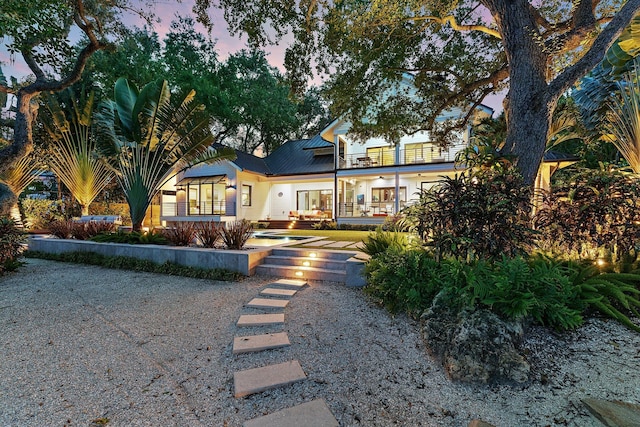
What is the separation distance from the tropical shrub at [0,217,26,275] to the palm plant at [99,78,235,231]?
9.32ft

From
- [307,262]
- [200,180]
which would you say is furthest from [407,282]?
[200,180]

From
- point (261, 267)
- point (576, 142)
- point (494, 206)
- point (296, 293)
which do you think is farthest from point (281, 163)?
point (576, 142)

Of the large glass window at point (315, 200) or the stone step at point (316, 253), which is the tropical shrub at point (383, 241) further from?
the large glass window at point (315, 200)

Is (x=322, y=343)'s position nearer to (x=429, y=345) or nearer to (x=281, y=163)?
(x=429, y=345)

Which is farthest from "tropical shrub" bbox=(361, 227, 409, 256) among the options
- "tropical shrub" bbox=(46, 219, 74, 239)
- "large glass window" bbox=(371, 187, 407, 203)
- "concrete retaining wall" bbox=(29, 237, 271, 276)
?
"large glass window" bbox=(371, 187, 407, 203)

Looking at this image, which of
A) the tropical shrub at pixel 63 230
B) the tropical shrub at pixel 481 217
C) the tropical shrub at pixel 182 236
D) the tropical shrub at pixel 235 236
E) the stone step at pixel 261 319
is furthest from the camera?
the tropical shrub at pixel 63 230

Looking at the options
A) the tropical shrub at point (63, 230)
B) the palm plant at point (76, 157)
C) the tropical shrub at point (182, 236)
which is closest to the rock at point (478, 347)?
the tropical shrub at point (182, 236)

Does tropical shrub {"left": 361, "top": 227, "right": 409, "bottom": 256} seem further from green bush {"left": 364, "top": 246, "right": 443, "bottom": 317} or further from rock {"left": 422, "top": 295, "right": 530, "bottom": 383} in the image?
rock {"left": 422, "top": 295, "right": 530, "bottom": 383}

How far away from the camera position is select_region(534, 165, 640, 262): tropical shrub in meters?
3.97

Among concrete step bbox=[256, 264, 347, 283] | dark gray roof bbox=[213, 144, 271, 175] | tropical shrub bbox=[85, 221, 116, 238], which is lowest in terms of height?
concrete step bbox=[256, 264, 347, 283]

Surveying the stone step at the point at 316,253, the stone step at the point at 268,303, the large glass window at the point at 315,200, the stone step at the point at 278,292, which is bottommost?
the stone step at the point at 268,303

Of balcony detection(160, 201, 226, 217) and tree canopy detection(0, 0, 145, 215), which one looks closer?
tree canopy detection(0, 0, 145, 215)

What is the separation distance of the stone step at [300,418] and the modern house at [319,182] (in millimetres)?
15447

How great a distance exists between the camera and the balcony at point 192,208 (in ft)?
68.9
